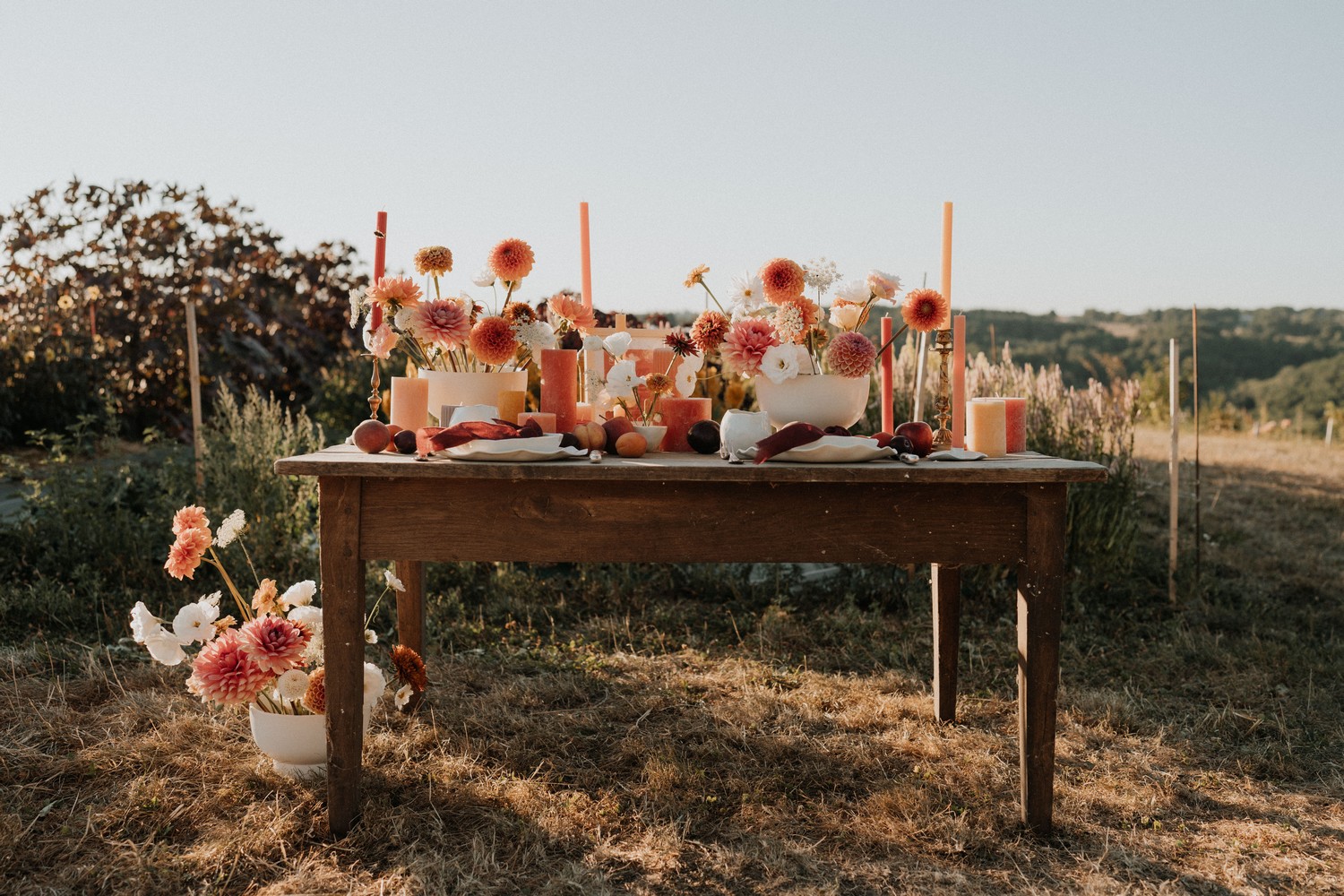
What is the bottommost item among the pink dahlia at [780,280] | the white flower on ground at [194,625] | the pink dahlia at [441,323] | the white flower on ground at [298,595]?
the white flower on ground at [194,625]

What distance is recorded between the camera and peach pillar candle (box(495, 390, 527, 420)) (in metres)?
2.35

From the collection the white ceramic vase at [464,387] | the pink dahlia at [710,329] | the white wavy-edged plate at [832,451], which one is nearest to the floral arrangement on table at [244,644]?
the white ceramic vase at [464,387]

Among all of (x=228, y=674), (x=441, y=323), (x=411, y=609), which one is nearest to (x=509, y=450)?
(x=441, y=323)

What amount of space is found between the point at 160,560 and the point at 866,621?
2.76m

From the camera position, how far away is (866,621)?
12.7 ft

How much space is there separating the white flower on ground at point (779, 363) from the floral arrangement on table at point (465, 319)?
0.47 m

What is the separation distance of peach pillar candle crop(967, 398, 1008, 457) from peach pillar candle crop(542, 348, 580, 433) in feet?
2.82

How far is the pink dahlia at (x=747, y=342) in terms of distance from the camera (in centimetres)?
220

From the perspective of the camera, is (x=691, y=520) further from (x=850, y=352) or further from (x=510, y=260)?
(x=510, y=260)

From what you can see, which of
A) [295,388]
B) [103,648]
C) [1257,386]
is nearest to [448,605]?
[103,648]

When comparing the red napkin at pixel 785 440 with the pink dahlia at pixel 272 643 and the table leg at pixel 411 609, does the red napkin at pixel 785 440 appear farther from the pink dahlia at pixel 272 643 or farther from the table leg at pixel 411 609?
the table leg at pixel 411 609

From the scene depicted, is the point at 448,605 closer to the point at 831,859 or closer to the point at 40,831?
the point at 40,831

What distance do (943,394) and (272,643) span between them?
1.58 metres

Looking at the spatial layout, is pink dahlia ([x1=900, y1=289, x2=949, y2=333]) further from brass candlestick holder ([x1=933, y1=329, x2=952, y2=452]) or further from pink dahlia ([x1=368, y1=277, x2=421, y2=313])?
pink dahlia ([x1=368, y1=277, x2=421, y2=313])
